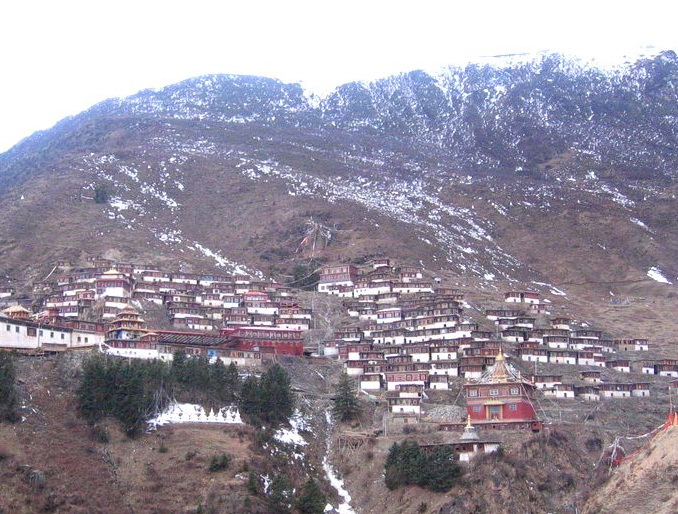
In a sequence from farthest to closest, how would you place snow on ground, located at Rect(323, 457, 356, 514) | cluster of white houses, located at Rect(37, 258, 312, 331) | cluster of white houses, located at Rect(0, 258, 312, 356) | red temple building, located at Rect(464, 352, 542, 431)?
1. cluster of white houses, located at Rect(37, 258, 312, 331)
2. cluster of white houses, located at Rect(0, 258, 312, 356)
3. red temple building, located at Rect(464, 352, 542, 431)
4. snow on ground, located at Rect(323, 457, 356, 514)

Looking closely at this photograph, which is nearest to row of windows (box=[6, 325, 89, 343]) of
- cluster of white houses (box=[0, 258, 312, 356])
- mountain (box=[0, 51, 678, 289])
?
cluster of white houses (box=[0, 258, 312, 356])

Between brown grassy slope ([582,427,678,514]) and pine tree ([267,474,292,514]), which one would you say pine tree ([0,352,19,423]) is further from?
brown grassy slope ([582,427,678,514])

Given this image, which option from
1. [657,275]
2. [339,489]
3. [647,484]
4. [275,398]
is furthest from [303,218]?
[647,484]

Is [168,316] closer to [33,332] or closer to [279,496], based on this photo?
[33,332]

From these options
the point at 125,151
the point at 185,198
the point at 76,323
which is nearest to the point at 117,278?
the point at 76,323

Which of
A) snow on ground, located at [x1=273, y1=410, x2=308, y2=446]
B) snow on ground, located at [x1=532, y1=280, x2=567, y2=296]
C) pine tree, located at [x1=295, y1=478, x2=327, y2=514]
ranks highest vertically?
snow on ground, located at [x1=532, y1=280, x2=567, y2=296]
